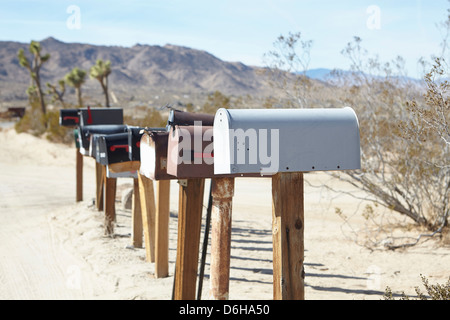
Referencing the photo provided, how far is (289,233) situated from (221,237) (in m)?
0.56

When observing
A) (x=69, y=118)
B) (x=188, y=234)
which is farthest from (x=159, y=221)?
(x=69, y=118)

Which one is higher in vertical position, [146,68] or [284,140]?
[146,68]

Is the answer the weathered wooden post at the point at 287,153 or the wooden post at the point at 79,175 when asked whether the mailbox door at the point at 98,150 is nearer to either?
the wooden post at the point at 79,175

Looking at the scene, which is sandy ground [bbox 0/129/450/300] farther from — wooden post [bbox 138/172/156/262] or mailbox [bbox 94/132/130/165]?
mailbox [bbox 94/132/130/165]

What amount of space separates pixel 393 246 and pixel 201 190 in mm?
4181

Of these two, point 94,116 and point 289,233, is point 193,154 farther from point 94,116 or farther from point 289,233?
point 94,116

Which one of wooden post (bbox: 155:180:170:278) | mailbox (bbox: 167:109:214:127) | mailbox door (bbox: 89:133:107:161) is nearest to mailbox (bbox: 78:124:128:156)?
mailbox door (bbox: 89:133:107:161)

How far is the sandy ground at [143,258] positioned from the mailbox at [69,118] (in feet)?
5.04

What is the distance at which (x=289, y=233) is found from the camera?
241 centimetres

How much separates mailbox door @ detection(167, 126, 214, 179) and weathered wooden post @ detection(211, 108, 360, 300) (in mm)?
373

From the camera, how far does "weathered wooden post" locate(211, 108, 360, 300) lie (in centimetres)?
221

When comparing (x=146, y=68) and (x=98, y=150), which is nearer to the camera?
(x=98, y=150)

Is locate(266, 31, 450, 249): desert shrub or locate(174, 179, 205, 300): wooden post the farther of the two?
locate(266, 31, 450, 249): desert shrub
